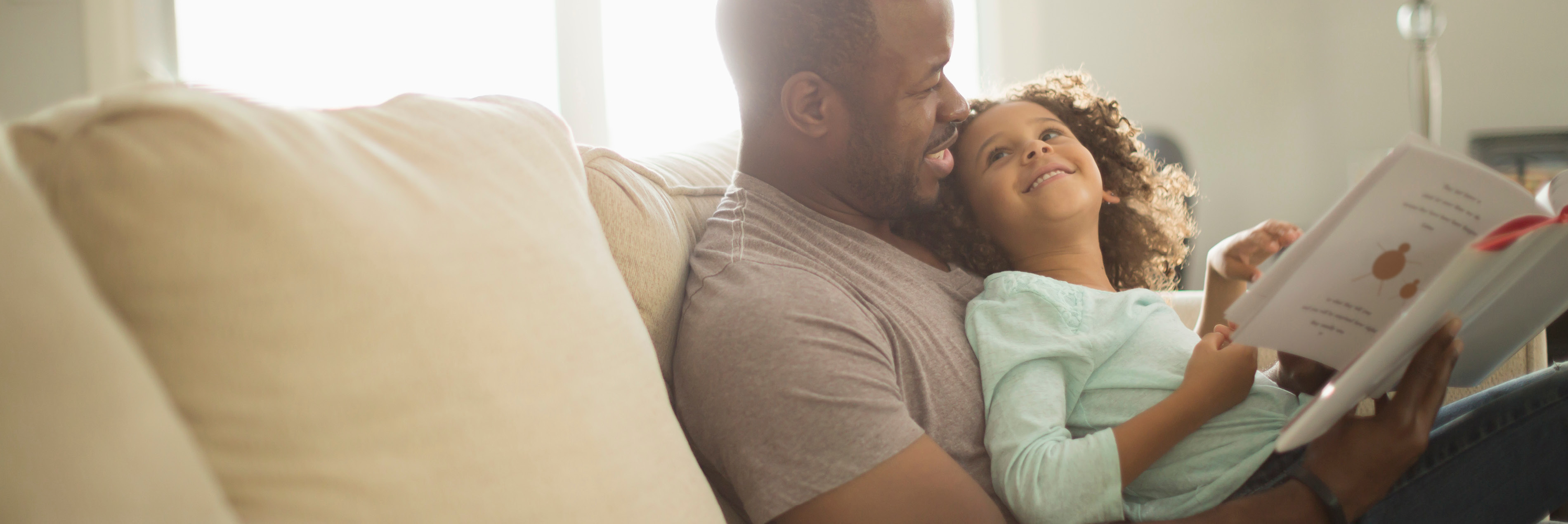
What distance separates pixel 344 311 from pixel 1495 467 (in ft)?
3.66

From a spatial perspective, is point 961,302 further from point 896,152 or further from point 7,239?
point 7,239

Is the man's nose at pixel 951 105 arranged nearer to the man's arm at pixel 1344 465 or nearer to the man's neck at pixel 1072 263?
the man's neck at pixel 1072 263

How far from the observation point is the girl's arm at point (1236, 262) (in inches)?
41.8

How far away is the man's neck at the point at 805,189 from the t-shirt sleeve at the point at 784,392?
0.23 m

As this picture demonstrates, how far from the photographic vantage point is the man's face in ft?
3.33

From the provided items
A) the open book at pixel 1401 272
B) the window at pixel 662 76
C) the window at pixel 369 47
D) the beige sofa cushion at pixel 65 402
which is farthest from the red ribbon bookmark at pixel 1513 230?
the window at pixel 662 76

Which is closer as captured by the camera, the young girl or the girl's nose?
the young girl

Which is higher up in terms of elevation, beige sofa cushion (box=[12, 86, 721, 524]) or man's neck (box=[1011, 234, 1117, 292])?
beige sofa cushion (box=[12, 86, 721, 524])

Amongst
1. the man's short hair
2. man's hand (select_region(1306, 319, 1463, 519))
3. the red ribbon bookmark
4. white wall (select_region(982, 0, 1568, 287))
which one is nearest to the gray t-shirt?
the man's short hair

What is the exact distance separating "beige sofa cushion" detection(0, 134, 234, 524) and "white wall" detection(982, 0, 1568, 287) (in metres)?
3.35

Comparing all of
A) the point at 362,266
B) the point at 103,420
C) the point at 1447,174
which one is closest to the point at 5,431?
the point at 103,420

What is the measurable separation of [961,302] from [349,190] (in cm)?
76

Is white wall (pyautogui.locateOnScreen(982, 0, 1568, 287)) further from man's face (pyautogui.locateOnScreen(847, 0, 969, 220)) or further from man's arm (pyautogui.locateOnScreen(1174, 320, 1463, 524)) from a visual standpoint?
man's arm (pyautogui.locateOnScreen(1174, 320, 1463, 524))

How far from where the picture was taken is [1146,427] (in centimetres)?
85
